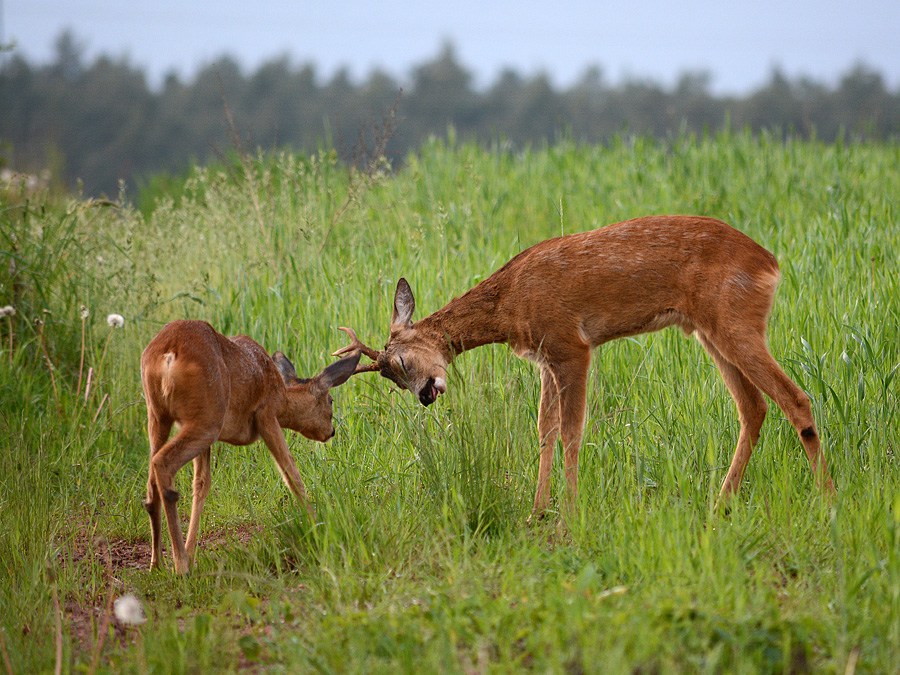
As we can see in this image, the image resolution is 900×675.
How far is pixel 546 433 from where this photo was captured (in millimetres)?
4621

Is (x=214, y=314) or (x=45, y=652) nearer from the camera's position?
(x=45, y=652)

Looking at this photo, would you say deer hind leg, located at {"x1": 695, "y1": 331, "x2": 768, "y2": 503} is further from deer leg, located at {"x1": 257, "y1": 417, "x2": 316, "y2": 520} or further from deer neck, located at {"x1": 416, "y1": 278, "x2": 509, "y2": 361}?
deer leg, located at {"x1": 257, "y1": 417, "x2": 316, "y2": 520}

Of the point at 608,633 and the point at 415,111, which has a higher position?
the point at 415,111

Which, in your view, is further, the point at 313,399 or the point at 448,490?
the point at 313,399

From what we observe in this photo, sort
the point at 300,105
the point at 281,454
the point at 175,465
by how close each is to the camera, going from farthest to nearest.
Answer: the point at 300,105
the point at 281,454
the point at 175,465

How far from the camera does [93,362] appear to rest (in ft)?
21.4

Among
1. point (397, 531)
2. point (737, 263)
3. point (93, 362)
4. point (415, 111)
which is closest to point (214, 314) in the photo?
point (93, 362)

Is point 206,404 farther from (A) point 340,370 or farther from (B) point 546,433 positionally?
(B) point 546,433

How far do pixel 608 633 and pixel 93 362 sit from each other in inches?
205

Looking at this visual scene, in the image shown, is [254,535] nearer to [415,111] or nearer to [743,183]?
[743,183]

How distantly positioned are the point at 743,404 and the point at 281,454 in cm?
251

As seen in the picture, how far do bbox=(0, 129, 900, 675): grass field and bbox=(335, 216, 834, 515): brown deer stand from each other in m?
0.21

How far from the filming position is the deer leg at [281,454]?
158 inches

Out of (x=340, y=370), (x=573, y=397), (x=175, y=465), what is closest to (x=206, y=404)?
(x=175, y=465)
